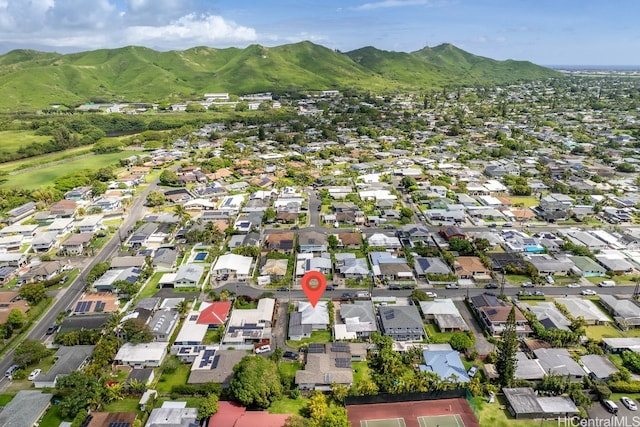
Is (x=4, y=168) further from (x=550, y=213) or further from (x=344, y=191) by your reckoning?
(x=550, y=213)

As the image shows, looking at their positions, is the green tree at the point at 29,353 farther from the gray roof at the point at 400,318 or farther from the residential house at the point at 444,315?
the residential house at the point at 444,315

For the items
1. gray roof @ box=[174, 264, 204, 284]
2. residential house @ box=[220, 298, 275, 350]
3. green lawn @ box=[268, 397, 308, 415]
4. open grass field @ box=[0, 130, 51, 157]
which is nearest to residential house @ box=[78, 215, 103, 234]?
gray roof @ box=[174, 264, 204, 284]

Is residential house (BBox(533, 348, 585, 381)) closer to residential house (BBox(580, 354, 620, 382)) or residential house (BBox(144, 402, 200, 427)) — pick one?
residential house (BBox(580, 354, 620, 382))

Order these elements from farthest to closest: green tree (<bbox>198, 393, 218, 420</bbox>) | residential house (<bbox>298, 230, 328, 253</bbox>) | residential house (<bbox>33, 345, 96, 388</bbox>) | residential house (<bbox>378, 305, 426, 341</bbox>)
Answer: residential house (<bbox>298, 230, 328, 253</bbox>) → residential house (<bbox>378, 305, 426, 341</bbox>) → residential house (<bbox>33, 345, 96, 388</bbox>) → green tree (<bbox>198, 393, 218, 420</bbox>)

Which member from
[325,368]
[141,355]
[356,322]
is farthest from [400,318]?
[141,355]

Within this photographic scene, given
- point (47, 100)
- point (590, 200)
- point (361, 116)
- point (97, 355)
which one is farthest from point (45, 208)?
point (47, 100)
